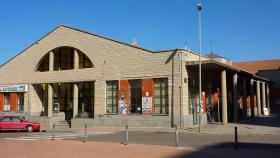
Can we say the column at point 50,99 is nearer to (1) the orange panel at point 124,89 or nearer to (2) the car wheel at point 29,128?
(2) the car wheel at point 29,128

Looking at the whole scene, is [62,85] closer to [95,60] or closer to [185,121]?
[95,60]

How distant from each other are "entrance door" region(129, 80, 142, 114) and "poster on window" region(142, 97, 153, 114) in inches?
19.8

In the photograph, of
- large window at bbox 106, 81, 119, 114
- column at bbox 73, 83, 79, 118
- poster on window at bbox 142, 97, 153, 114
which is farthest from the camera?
→ column at bbox 73, 83, 79, 118

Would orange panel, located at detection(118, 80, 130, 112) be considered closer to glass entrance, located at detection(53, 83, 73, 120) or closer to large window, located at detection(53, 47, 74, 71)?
large window, located at detection(53, 47, 74, 71)

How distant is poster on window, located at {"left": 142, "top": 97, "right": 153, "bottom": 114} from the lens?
31312 millimetres

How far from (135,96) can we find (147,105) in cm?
→ 154

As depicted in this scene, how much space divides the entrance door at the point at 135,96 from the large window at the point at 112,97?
1596 mm

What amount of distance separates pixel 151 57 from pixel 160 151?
17.5 meters

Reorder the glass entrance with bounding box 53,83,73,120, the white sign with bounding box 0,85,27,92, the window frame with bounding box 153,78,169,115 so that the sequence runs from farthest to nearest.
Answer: the glass entrance with bounding box 53,83,73,120
the white sign with bounding box 0,85,27,92
the window frame with bounding box 153,78,169,115

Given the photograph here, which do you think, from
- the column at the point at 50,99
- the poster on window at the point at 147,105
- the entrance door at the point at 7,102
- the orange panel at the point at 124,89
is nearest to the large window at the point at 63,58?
the column at the point at 50,99

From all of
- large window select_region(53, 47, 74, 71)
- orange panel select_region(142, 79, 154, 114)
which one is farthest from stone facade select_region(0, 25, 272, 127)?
large window select_region(53, 47, 74, 71)

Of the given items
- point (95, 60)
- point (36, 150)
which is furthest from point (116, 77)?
point (36, 150)

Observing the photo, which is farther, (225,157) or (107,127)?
(107,127)

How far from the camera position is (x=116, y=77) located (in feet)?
109
